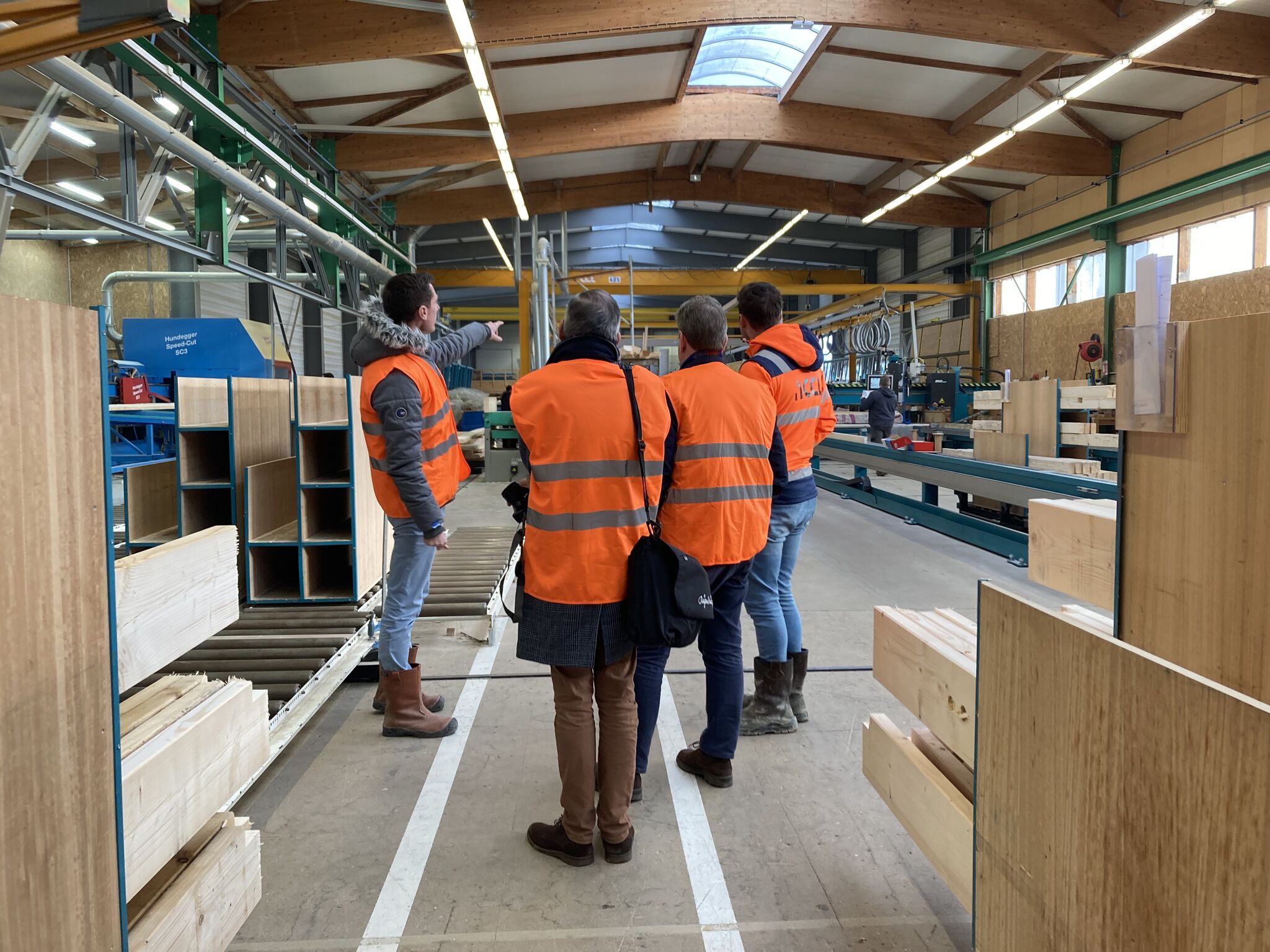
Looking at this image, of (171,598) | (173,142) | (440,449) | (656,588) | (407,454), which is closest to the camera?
(171,598)

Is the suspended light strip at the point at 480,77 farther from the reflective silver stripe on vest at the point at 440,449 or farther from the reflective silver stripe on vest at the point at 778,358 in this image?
the reflective silver stripe on vest at the point at 778,358

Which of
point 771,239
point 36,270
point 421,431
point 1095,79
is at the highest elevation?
point 771,239

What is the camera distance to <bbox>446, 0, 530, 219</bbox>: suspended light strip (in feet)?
18.8

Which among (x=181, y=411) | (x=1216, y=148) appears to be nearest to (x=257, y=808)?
(x=181, y=411)

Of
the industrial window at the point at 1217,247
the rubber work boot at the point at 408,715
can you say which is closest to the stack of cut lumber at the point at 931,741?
the rubber work boot at the point at 408,715

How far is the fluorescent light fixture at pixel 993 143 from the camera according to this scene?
392 inches

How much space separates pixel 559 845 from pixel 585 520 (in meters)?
1.01

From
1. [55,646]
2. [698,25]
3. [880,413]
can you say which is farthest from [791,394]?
[880,413]

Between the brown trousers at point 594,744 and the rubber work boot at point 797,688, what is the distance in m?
1.18

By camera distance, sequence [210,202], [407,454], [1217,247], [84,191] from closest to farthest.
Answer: [407,454], [210,202], [84,191], [1217,247]

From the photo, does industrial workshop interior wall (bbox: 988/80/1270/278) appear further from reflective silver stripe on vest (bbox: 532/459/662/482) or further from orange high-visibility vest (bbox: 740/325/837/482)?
reflective silver stripe on vest (bbox: 532/459/662/482)

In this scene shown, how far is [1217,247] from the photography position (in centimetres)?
1087

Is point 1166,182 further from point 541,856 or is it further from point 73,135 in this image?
point 73,135

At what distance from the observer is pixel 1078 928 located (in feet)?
3.37
